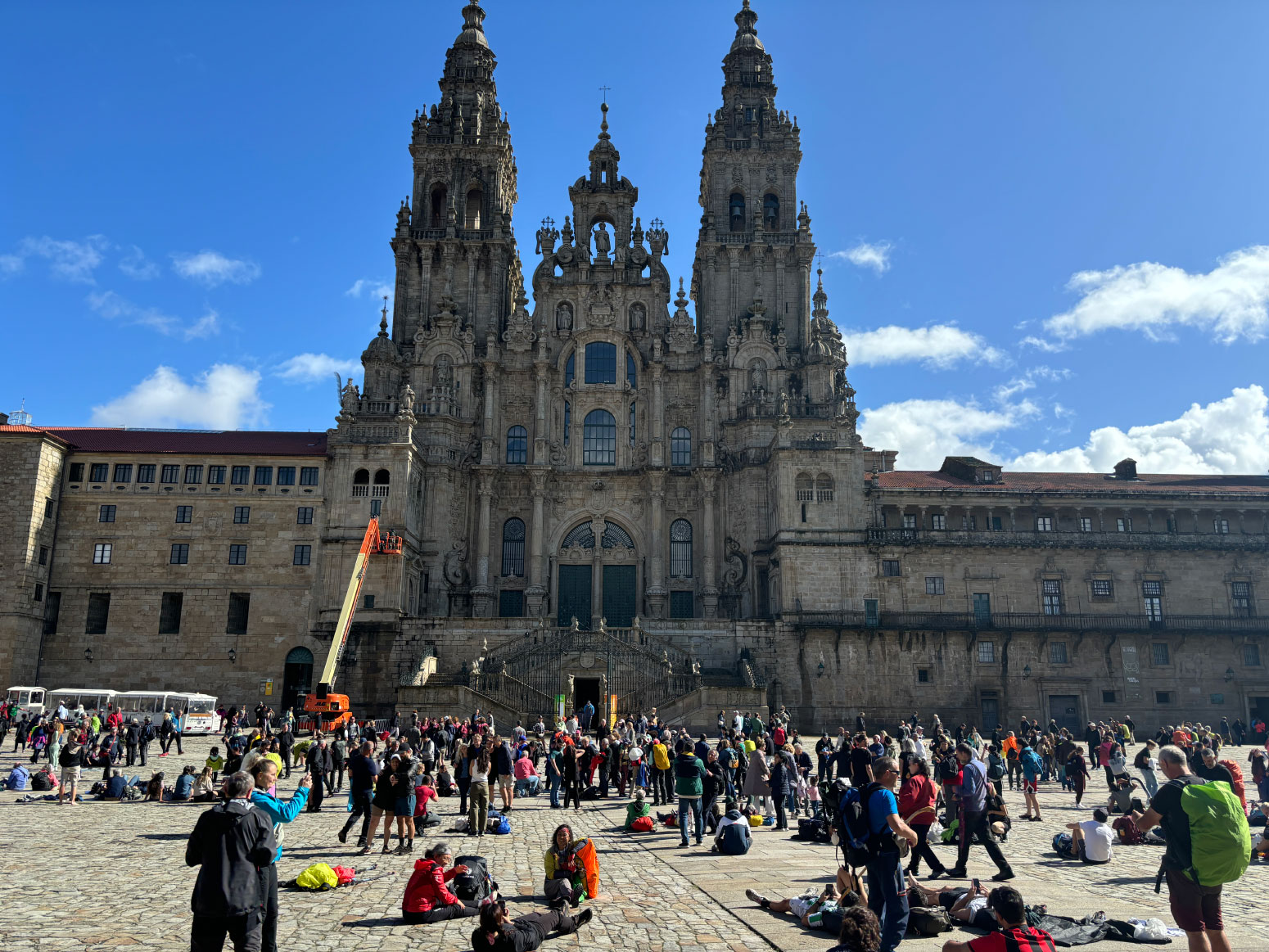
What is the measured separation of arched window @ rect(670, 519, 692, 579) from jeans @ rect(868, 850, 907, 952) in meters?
44.7

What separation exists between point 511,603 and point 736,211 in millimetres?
27047

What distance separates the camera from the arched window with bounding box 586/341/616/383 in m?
56.7

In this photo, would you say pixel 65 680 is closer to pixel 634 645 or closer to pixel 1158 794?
pixel 634 645

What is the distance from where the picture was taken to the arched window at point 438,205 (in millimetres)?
59812

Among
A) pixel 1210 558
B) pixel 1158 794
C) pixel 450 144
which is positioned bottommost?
pixel 1158 794

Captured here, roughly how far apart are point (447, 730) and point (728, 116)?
44.8 m

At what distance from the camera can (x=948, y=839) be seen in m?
15.7

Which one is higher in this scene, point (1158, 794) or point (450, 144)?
point (450, 144)

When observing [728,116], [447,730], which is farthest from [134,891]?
[728,116]

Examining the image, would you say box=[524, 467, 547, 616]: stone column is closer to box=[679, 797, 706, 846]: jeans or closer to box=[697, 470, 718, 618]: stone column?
box=[697, 470, 718, 618]: stone column

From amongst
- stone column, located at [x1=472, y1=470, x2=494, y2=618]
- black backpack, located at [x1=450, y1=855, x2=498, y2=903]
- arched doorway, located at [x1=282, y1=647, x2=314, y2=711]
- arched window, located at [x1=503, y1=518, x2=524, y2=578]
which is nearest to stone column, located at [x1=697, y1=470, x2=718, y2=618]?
arched window, located at [x1=503, y1=518, x2=524, y2=578]

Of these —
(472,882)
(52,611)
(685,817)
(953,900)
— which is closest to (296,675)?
(52,611)

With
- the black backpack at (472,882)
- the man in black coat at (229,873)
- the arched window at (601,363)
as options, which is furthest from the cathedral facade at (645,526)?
the man in black coat at (229,873)

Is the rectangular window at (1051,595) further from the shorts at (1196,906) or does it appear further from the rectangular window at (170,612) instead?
the shorts at (1196,906)
